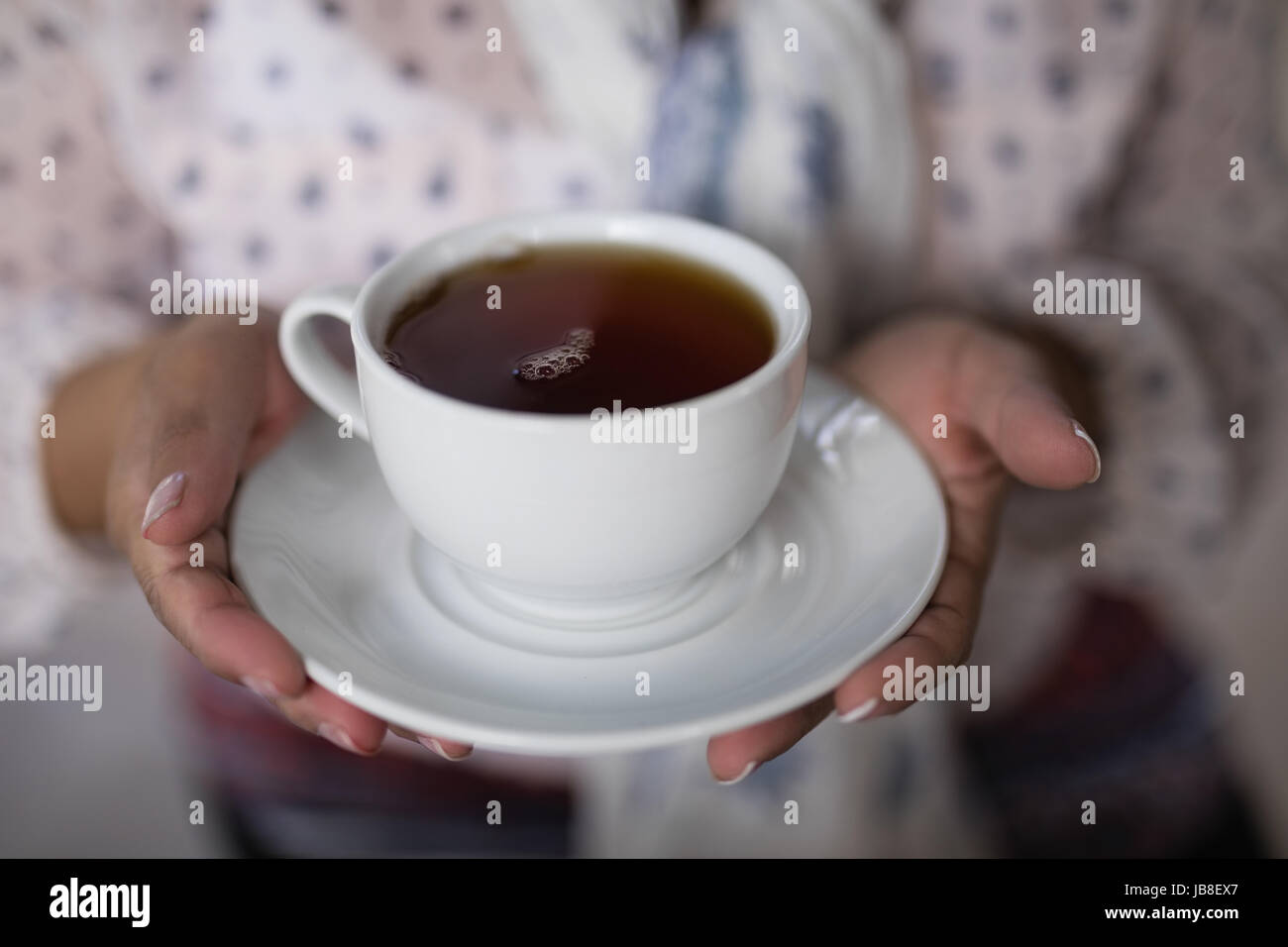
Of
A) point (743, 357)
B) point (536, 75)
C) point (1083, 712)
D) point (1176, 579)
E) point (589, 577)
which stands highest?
point (536, 75)

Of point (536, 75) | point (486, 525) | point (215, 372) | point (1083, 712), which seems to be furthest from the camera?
point (1083, 712)

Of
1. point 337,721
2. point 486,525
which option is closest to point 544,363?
point 486,525

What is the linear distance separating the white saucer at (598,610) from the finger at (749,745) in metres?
0.03

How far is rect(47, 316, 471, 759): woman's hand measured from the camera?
19.6 inches

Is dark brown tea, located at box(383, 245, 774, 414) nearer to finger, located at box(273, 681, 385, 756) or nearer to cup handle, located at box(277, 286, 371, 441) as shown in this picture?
cup handle, located at box(277, 286, 371, 441)

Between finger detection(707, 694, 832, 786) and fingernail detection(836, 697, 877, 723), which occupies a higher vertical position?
fingernail detection(836, 697, 877, 723)

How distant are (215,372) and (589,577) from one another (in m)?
0.33

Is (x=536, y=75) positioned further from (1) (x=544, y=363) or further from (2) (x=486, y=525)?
(2) (x=486, y=525)

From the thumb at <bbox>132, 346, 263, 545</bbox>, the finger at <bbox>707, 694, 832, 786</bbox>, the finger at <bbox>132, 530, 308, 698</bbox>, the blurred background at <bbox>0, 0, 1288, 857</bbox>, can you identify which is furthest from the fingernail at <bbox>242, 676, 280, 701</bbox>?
the blurred background at <bbox>0, 0, 1288, 857</bbox>

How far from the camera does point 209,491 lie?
56 centimetres

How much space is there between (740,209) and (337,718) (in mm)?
516

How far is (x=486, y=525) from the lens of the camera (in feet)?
1.65

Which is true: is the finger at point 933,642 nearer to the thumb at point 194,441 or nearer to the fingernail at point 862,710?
the fingernail at point 862,710

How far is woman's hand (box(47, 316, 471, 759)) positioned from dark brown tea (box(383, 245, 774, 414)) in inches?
5.5
